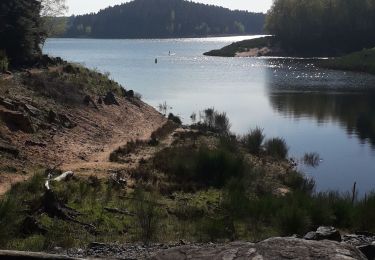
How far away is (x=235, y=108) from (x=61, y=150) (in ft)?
78.4

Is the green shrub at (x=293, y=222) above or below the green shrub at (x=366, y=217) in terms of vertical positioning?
above

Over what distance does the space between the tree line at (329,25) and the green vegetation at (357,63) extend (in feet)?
75.7

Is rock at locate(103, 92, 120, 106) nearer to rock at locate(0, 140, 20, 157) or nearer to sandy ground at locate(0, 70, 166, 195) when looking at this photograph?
sandy ground at locate(0, 70, 166, 195)

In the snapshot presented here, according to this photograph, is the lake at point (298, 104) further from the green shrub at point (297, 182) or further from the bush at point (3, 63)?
the bush at point (3, 63)

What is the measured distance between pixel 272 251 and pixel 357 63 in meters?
83.8

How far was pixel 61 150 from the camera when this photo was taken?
21.6 m

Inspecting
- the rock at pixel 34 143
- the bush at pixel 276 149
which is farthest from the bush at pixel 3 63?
the bush at pixel 276 149

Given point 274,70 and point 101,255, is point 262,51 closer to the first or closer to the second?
point 274,70

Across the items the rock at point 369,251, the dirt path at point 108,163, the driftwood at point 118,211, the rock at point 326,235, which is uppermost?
the rock at point 369,251

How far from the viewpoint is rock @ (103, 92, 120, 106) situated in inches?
1301

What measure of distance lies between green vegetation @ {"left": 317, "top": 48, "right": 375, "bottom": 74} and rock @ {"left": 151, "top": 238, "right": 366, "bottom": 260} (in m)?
76.6

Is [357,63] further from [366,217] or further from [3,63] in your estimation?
[366,217]

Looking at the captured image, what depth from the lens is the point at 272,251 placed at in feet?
20.6

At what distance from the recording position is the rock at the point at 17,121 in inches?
843
